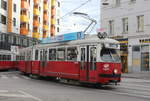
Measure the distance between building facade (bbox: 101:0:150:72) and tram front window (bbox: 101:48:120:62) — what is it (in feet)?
58.2

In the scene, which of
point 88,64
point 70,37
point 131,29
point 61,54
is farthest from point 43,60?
point 131,29

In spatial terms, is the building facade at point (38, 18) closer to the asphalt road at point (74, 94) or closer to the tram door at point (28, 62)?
the tram door at point (28, 62)

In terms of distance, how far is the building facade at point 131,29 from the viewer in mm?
34875

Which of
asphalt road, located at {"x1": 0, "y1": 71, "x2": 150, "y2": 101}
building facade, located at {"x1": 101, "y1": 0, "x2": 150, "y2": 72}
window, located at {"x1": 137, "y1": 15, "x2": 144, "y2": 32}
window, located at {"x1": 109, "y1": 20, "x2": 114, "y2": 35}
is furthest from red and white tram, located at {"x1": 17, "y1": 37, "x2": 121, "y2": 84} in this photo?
window, located at {"x1": 109, "y1": 20, "x2": 114, "y2": 35}

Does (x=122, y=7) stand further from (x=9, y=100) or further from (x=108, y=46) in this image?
(x=9, y=100)

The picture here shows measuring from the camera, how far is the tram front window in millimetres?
17203

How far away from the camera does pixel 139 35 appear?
35.6 m

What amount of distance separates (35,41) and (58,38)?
43.8m

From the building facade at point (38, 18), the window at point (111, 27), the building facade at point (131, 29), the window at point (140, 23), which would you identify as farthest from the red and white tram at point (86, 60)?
the building facade at point (38, 18)

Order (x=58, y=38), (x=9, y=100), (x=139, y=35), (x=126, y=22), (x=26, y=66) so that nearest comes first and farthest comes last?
(x=9, y=100) < (x=58, y=38) < (x=26, y=66) < (x=139, y=35) < (x=126, y=22)

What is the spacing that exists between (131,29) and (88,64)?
20.3 meters

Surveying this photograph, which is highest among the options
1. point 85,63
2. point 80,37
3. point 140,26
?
point 140,26

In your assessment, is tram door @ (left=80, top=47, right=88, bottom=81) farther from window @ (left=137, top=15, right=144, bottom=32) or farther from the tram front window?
window @ (left=137, top=15, right=144, bottom=32)

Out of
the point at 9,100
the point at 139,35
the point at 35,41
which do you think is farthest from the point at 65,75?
the point at 35,41
